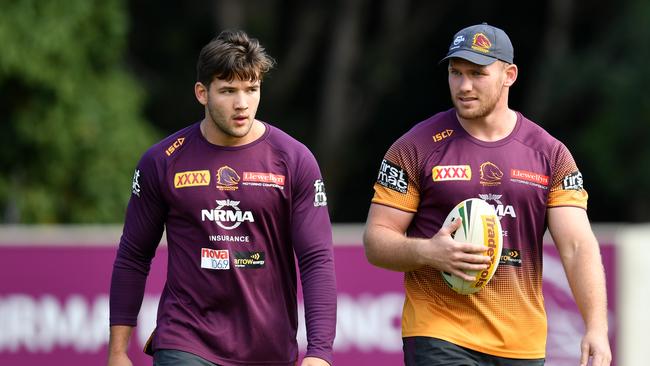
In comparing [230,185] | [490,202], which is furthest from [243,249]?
[490,202]

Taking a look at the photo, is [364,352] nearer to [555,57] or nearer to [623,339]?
[623,339]

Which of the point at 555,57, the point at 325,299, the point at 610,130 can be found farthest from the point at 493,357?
the point at 555,57

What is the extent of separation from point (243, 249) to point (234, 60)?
0.90 meters

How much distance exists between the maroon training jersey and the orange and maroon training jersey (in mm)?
474

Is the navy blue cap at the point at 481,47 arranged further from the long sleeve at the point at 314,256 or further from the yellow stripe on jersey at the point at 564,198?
the long sleeve at the point at 314,256

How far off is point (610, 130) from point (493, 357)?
62.7ft

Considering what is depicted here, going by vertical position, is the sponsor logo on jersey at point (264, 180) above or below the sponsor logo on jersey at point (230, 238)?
above

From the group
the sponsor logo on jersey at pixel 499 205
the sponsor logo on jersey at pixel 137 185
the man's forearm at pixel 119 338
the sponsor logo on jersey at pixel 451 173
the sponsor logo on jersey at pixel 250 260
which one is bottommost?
the man's forearm at pixel 119 338

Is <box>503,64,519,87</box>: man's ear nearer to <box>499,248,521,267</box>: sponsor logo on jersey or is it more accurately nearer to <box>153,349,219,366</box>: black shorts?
<box>499,248,521,267</box>: sponsor logo on jersey

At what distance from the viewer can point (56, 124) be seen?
63.5ft

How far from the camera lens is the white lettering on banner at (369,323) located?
1166cm

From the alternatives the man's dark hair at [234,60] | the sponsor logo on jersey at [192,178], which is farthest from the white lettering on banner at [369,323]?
the man's dark hair at [234,60]

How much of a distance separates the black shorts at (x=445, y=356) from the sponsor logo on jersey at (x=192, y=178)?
50.4 inches

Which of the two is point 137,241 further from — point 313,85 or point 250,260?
Answer: point 313,85
